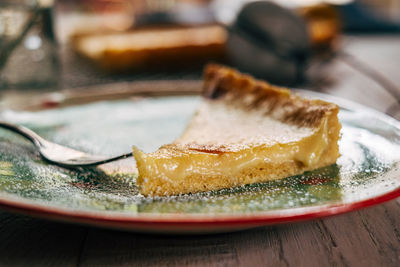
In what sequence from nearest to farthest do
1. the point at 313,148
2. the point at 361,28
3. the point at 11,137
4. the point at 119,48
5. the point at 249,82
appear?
the point at 313,148 < the point at 11,137 < the point at 249,82 < the point at 119,48 < the point at 361,28

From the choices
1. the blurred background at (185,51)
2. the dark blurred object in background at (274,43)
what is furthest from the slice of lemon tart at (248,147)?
the dark blurred object in background at (274,43)

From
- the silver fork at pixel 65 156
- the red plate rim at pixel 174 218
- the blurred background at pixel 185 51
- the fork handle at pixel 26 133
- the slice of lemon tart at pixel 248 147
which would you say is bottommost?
the blurred background at pixel 185 51

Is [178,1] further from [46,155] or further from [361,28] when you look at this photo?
[46,155]

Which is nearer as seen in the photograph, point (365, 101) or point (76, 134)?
point (76, 134)

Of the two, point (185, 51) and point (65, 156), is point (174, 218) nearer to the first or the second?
point (65, 156)

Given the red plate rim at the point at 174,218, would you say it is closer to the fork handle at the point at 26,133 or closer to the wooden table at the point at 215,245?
the wooden table at the point at 215,245

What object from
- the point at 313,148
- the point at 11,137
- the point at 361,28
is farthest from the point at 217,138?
the point at 361,28

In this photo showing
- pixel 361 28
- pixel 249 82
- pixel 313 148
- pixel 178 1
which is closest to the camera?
pixel 313 148
